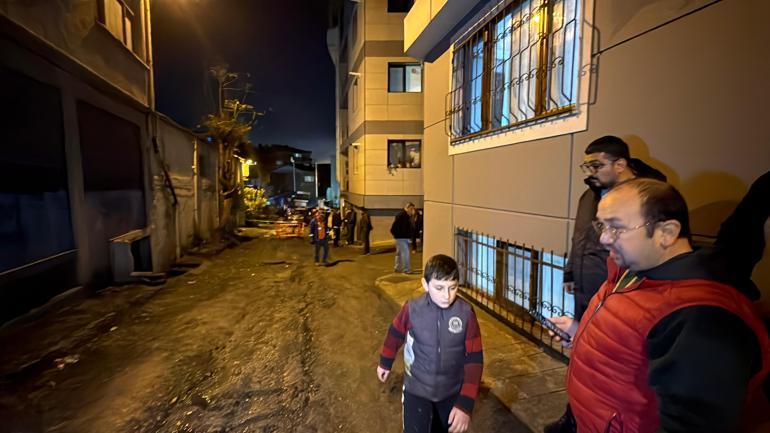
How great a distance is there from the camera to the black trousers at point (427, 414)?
8.29 feet

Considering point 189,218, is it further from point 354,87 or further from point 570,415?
point 570,415

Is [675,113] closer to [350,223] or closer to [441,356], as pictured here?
[441,356]

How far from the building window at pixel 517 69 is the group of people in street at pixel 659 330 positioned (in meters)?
2.60

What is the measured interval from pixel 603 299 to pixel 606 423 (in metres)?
0.55

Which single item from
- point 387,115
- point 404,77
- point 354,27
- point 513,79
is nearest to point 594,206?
point 513,79

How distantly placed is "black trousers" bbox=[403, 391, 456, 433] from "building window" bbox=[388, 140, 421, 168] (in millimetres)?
14168

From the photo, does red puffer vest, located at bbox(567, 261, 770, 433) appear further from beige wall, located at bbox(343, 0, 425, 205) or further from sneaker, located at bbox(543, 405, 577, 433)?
beige wall, located at bbox(343, 0, 425, 205)

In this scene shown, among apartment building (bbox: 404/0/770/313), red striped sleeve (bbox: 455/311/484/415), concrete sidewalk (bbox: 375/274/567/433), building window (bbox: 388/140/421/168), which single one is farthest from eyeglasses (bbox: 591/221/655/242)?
building window (bbox: 388/140/421/168)

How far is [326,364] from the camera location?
15.4ft

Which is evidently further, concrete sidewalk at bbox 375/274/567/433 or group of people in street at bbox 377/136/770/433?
concrete sidewalk at bbox 375/274/567/433

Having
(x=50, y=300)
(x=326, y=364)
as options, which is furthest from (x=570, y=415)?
(x=50, y=300)

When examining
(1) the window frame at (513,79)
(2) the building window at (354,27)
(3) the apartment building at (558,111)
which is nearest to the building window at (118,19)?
(3) the apartment building at (558,111)

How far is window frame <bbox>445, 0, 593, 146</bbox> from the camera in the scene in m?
3.85

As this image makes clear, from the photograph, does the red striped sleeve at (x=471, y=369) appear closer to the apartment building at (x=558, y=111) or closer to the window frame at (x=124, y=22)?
the apartment building at (x=558, y=111)
